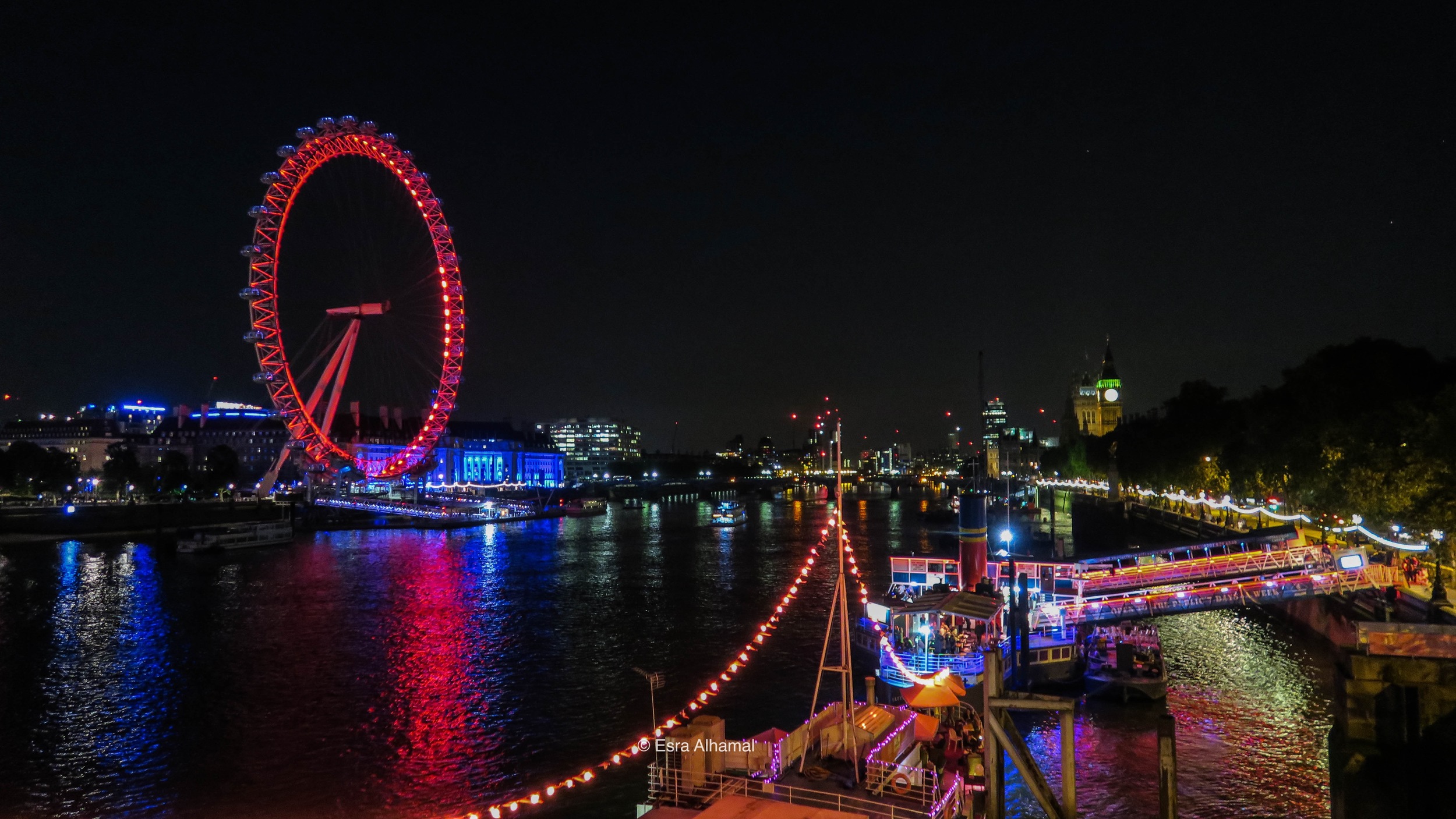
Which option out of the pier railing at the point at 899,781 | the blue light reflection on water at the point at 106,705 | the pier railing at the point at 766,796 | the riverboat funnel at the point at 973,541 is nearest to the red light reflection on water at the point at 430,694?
the blue light reflection on water at the point at 106,705

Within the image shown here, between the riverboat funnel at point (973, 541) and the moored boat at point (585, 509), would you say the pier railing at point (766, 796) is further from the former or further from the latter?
the moored boat at point (585, 509)

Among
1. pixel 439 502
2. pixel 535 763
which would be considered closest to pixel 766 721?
pixel 535 763

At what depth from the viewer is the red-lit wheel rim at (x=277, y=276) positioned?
63.5 metres

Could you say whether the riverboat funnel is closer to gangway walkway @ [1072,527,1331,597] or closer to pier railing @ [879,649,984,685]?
gangway walkway @ [1072,527,1331,597]

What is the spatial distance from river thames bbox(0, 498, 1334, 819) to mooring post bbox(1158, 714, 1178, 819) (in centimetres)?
532

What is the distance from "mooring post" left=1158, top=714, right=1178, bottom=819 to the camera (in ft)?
43.0

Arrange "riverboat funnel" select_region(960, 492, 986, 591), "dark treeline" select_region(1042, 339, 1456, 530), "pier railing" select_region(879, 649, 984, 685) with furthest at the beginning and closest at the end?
1. "riverboat funnel" select_region(960, 492, 986, 591)
2. "dark treeline" select_region(1042, 339, 1456, 530)
3. "pier railing" select_region(879, 649, 984, 685)

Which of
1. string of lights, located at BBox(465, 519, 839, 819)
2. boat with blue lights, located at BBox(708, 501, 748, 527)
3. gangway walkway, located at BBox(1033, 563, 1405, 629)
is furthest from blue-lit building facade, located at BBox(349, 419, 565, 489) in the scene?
gangway walkway, located at BBox(1033, 563, 1405, 629)

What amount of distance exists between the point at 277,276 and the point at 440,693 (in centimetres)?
4594

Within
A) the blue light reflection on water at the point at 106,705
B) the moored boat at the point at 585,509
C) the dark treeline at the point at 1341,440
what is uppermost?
the dark treeline at the point at 1341,440

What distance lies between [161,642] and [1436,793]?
38.8 meters

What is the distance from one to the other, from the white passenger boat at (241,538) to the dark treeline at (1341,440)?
220 ft

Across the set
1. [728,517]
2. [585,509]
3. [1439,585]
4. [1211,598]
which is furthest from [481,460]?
[1439,585]

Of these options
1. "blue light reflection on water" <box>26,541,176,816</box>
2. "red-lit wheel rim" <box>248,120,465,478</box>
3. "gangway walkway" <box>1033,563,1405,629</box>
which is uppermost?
"red-lit wheel rim" <box>248,120,465,478</box>
